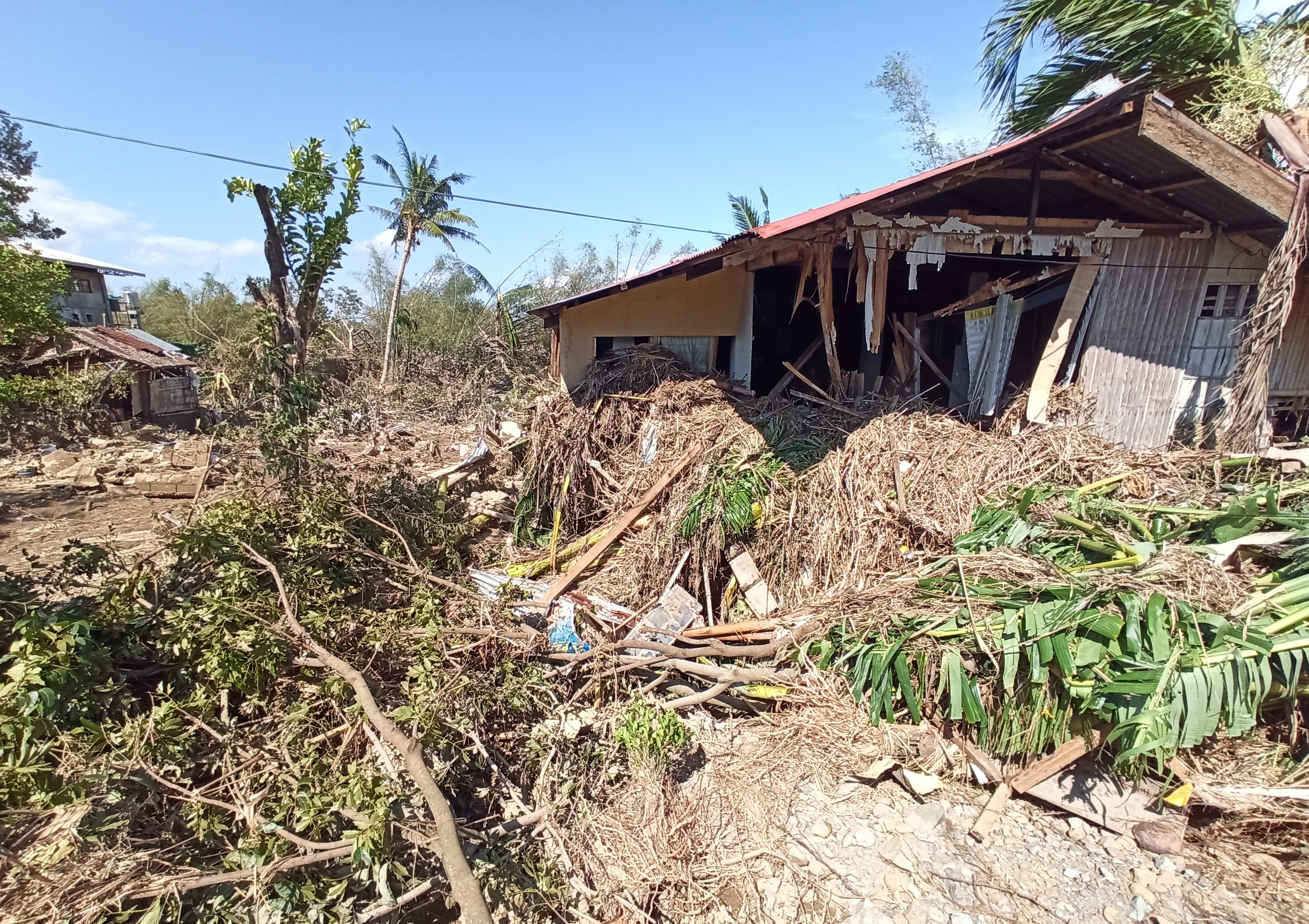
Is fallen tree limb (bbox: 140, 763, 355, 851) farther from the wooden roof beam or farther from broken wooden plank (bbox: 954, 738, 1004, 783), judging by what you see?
the wooden roof beam

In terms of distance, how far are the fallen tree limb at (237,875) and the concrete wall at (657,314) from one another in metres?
6.47

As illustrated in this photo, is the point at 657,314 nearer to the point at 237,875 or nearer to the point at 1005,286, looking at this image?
the point at 1005,286

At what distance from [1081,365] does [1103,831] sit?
17.1ft

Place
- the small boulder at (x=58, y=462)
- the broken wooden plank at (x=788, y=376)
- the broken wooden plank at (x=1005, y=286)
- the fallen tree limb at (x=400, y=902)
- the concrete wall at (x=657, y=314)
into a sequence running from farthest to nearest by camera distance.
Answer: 1. the small boulder at (x=58, y=462)
2. the concrete wall at (x=657, y=314)
3. the broken wooden plank at (x=788, y=376)
4. the broken wooden plank at (x=1005, y=286)
5. the fallen tree limb at (x=400, y=902)

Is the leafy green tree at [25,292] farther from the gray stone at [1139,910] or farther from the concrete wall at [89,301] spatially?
the gray stone at [1139,910]

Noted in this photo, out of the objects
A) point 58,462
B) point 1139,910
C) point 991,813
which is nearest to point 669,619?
point 991,813

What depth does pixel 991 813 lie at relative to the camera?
3.57 m

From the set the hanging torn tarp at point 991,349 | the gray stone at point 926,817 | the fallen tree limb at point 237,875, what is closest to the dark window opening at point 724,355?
the hanging torn tarp at point 991,349

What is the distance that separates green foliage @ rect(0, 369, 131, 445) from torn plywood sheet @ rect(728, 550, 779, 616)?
13360 mm

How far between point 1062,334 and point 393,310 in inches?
642

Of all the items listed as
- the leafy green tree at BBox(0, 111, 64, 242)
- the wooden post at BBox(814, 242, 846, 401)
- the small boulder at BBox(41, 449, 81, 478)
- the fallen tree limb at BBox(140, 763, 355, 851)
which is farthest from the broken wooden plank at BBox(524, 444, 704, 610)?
the leafy green tree at BBox(0, 111, 64, 242)

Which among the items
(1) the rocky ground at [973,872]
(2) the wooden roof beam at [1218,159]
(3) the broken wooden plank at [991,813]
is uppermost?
(2) the wooden roof beam at [1218,159]

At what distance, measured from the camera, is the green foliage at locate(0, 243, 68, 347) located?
10398mm

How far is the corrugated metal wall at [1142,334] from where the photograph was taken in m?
6.43
